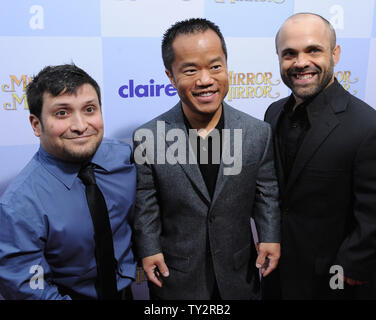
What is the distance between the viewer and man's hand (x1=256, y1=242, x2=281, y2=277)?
1379 mm

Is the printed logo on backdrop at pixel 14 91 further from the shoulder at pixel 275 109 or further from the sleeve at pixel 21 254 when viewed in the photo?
the shoulder at pixel 275 109

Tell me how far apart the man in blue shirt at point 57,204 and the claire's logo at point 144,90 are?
663 millimetres

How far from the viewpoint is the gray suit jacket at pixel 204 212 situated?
125 centimetres

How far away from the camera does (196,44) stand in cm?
117

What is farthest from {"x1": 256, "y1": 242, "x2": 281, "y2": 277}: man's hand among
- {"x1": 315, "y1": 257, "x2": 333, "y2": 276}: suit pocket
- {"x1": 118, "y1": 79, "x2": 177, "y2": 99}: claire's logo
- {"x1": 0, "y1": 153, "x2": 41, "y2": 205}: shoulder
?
{"x1": 118, "y1": 79, "x2": 177, "y2": 99}: claire's logo

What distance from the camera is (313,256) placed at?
1417mm

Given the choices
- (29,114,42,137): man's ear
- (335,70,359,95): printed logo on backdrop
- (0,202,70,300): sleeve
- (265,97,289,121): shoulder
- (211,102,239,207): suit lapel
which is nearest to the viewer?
(0,202,70,300): sleeve

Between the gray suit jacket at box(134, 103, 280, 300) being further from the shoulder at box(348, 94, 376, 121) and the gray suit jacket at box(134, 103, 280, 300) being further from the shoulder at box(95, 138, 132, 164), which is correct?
the shoulder at box(348, 94, 376, 121)

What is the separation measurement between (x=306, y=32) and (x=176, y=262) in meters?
1.05

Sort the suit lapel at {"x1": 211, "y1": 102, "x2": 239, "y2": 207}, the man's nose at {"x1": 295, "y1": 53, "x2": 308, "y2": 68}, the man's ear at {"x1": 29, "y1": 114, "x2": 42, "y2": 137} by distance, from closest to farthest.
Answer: the man's ear at {"x1": 29, "y1": 114, "x2": 42, "y2": 137}, the suit lapel at {"x1": 211, "y1": 102, "x2": 239, "y2": 207}, the man's nose at {"x1": 295, "y1": 53, "x2": 308, "y2": 68}

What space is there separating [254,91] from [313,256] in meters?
1.06

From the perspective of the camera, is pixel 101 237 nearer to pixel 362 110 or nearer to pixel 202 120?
pixel 202 120
